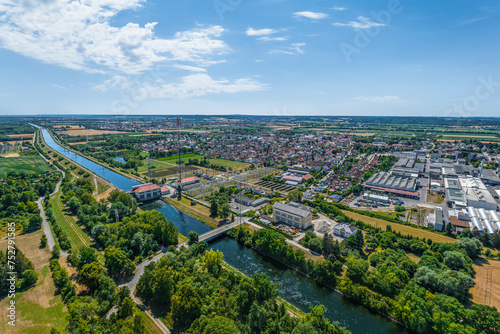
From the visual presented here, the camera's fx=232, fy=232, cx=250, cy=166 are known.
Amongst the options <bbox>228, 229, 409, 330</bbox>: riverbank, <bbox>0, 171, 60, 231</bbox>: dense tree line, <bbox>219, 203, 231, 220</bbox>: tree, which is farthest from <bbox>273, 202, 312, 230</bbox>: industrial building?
<bbox>0, 171, 60, 231</bbox>: dense tree line

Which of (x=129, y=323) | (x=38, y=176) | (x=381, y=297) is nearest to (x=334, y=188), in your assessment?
(x=381, y=297)

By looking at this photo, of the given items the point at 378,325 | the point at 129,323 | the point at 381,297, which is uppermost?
the point at 129,323

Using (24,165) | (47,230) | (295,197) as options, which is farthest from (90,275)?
(24,165)

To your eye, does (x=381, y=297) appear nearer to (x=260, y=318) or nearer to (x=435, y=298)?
(x=435, y=298)

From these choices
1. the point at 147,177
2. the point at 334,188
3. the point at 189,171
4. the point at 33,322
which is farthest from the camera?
the point at 189,171

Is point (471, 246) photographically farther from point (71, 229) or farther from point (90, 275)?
point (71, 229)

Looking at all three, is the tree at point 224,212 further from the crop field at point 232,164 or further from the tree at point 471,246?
the crop field at point 232,164
